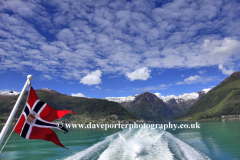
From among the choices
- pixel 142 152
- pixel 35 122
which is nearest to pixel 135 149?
pixel 142 152

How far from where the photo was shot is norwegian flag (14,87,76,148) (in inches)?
274

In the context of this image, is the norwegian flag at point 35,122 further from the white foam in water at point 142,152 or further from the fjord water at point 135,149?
the fjord water at point 135,149

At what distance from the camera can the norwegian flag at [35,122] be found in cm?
697

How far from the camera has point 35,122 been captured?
7184 mm

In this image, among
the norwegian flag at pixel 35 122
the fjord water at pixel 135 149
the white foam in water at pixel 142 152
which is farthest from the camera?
the fjord water at pixel 135 149

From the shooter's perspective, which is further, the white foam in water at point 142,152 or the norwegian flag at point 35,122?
the white foam in water at point 142,152

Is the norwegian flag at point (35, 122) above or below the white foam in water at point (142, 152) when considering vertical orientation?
above

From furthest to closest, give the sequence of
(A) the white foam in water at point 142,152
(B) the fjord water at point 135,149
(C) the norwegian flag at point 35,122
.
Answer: (B) the fjord water at point 135,149
(A) the white foam in water at point 142,152
(C) the norwegian flag at point 35,122

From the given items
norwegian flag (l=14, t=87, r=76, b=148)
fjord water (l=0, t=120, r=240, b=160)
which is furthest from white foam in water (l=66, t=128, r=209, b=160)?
norwegian flag (l=14, t=87, r=76, b=148)

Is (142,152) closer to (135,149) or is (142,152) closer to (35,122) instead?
(135,149)

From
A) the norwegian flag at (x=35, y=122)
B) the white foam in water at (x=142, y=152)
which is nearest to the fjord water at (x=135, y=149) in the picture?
the white foam in water at (x=142, y=152)

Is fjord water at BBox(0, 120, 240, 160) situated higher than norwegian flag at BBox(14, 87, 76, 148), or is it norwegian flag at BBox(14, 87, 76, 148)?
norwegian flag at BBox(14, 87, 76, 148)

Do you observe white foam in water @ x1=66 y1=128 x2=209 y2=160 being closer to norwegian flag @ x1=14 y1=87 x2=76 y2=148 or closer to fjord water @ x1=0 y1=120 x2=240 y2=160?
fjord water @ x1=0 y1=120 x2=240 y2=160

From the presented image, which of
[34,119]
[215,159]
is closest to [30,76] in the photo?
[34,119]
